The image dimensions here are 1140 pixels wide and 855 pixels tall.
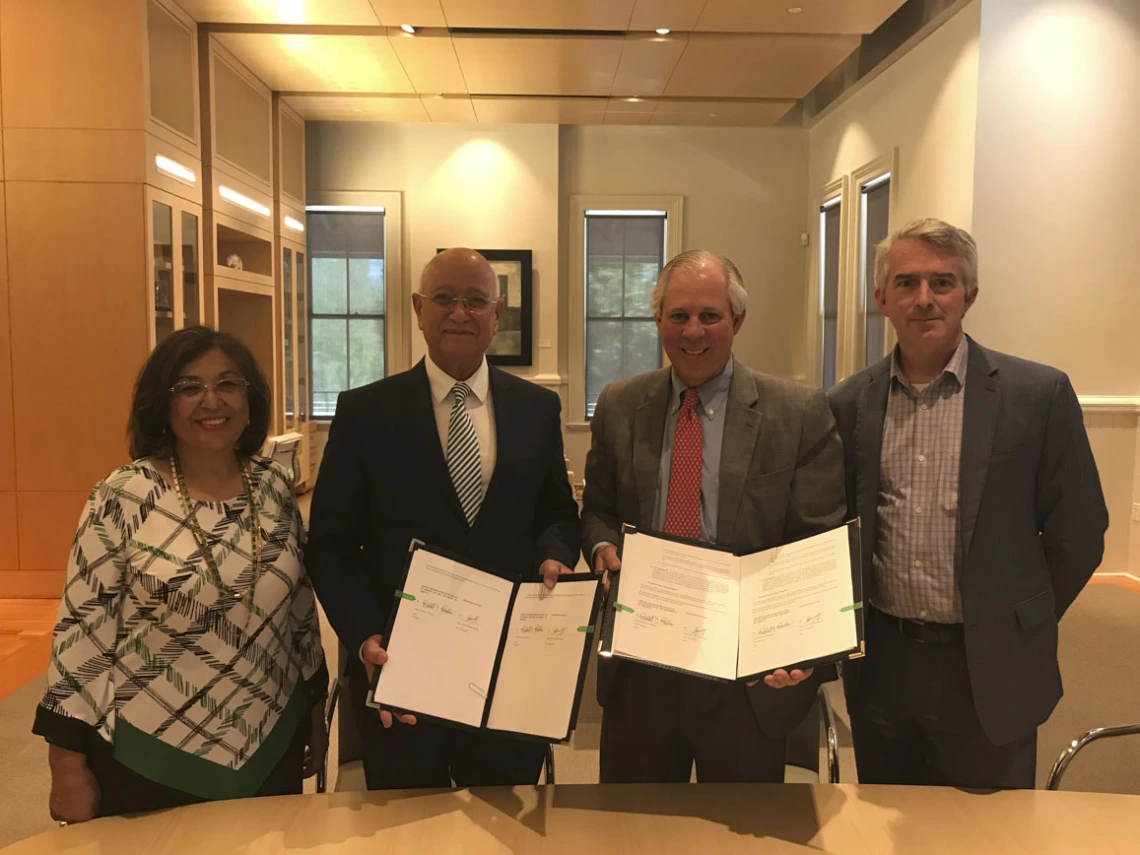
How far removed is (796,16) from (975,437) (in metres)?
4.63

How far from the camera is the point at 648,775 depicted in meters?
1.87

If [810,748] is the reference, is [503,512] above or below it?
above

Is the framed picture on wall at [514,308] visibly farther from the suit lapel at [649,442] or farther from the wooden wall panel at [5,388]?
the suit lapel at [649,442]

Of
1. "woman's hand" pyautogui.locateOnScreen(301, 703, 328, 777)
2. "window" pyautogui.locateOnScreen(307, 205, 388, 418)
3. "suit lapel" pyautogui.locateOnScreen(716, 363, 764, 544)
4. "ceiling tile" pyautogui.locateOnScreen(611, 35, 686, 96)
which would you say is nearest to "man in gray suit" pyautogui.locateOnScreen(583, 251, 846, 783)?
"suit lapel" pyautogui.locateOnScreen(716, 363, 764, 544)

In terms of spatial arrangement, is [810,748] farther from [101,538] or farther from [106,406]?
[106,406]

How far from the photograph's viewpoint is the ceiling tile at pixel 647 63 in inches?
238

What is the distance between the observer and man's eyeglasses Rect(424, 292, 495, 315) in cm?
186

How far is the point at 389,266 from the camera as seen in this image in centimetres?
902

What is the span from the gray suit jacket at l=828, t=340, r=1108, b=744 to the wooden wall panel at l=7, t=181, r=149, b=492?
4.68 m

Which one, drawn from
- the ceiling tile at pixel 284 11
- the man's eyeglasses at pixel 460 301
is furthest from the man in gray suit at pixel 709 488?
the ceiling tile at pixel 284 11

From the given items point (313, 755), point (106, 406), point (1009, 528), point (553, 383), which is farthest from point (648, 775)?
point (553, 383)

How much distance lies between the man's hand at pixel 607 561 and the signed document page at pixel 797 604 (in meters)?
0.23

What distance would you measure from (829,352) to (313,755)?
8082 millimetres

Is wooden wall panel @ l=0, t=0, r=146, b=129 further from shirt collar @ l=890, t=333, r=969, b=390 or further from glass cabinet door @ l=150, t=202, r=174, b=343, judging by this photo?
shirt collar @ l=890, t=333, r=969, b=390
